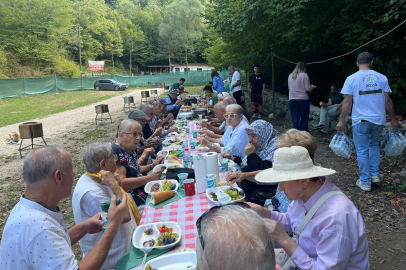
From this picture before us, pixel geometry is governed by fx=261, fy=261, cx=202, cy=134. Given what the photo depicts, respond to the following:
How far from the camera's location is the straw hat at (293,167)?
64.7 inches

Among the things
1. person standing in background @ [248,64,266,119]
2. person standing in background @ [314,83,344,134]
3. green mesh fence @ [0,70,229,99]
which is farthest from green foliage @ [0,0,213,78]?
person standing in background @ [314,83,344,134]

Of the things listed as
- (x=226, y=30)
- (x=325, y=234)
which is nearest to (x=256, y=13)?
(x=226, y=30)

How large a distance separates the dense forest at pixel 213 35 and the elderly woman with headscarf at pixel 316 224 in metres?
5.30

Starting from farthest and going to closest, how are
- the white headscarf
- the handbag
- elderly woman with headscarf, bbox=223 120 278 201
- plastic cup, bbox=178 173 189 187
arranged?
the white headscarf, elderly woman with headscarf, bbox=223 120 278 201, plastic cup, bbox=178 173 189 187, the handbag

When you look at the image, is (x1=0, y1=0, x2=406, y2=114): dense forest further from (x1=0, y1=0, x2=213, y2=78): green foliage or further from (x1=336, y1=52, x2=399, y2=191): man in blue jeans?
(x1=336, y1=52, x2=399, y2=191): man in blue jeans

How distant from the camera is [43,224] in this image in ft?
4.76

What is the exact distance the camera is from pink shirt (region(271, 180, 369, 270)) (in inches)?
56.0

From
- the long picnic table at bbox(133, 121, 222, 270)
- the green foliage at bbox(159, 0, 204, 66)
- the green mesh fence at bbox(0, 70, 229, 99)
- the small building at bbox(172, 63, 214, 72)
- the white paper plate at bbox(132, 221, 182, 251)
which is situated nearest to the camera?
the white paper plate at bbox(132, 221, 182, 251)

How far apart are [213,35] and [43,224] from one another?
18.7 metres

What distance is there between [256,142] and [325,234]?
1764 mm

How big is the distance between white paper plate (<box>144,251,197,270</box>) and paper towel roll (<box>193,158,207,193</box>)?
0.95 metres

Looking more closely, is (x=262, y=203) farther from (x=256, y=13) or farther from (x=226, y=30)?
(x=226, y=30)

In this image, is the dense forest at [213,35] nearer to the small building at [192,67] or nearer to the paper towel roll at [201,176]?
the small building at [192,67]

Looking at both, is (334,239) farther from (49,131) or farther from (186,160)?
(49,131)
